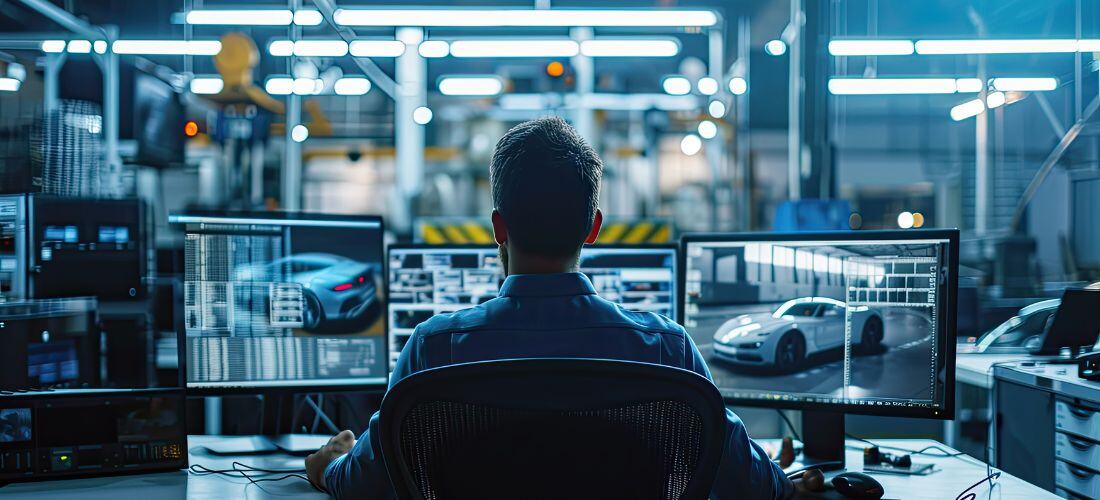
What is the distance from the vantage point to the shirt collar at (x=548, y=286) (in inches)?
37.5

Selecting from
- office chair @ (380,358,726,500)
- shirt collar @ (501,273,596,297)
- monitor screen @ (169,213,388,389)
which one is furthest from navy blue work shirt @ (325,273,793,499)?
monitor screen @ (169,213,388,389)

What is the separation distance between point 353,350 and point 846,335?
1.11 m

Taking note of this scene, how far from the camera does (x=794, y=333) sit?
1505 millimetres

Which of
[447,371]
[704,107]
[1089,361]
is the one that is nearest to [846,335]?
[1089,361]

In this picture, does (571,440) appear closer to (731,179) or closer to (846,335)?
(846,335)

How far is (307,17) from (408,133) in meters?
2.47

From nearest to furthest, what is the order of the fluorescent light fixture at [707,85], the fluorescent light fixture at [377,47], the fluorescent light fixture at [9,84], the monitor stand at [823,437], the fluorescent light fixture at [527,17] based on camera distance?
the monitor stand at [823,437], the fluorescent light fixture at [9,84], the fluorescent light fixture at [527,17], the fluorescent light fixture at [377,47], the fluorescent light fixture at [707,85]

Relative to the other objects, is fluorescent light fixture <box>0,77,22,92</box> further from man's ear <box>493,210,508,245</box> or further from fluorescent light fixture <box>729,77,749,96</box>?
fluorescent light fixture <box>729,77,749,96</box>

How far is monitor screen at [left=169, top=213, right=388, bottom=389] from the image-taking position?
160 centimetres

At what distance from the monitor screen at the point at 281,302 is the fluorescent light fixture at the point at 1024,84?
509cm

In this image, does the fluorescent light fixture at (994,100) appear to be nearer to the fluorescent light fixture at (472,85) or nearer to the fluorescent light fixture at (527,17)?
the fluorescent light fixture at (527,17)

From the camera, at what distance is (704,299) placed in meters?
1.61

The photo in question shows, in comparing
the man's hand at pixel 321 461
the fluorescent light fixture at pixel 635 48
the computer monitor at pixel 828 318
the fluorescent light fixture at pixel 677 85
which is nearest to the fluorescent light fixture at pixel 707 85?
the fluorescent light fixture at pixel 677 85

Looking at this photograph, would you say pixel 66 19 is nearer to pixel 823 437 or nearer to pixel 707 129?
pixel 823 437
